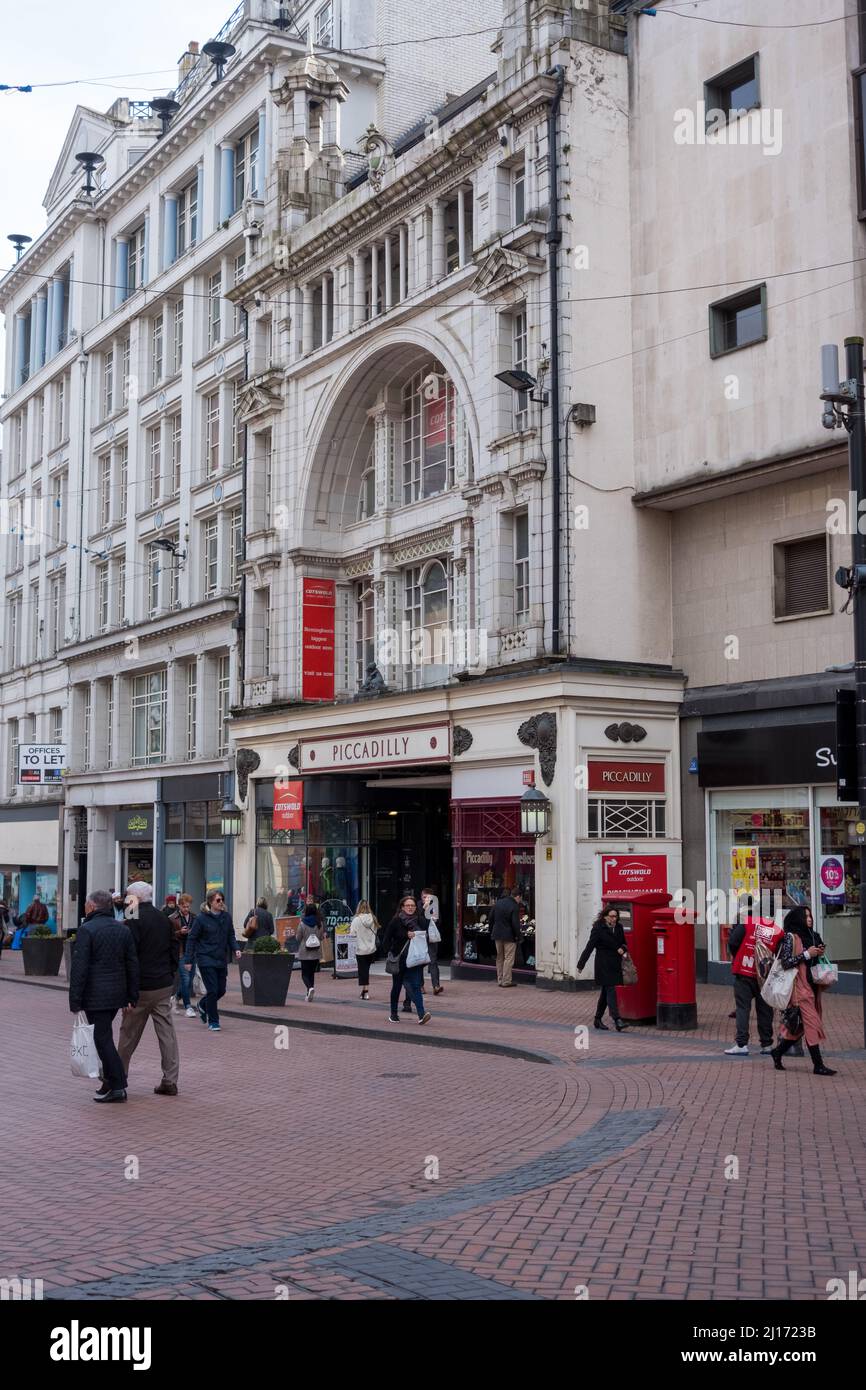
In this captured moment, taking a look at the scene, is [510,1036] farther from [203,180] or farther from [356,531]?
[203,180]

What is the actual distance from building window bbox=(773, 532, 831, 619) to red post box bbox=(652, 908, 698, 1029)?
706 cm

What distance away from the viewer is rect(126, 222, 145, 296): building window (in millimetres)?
46531

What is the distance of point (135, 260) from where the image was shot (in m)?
47.2

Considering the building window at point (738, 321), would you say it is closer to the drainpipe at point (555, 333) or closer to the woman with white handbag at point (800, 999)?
the drainpipe at point (555, 333)

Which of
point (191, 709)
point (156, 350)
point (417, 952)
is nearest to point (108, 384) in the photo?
point (156, 350)

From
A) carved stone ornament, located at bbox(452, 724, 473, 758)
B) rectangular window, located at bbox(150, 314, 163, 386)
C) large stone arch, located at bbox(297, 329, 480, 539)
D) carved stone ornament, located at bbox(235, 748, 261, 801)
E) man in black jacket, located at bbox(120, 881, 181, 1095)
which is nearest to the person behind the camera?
man in black jacket, located at bbox(120, 881, 181, 1095)

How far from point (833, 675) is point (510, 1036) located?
836cm

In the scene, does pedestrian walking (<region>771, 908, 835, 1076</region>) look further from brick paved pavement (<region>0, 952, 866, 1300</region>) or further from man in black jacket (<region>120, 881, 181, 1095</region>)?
man in black jacket (<region>120, 881, 181, 1095</region>)

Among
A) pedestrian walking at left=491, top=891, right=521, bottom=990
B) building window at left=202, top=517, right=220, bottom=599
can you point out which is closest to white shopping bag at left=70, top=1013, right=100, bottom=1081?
pedestrian walking at left=491, top=891, right=521, bottom=990

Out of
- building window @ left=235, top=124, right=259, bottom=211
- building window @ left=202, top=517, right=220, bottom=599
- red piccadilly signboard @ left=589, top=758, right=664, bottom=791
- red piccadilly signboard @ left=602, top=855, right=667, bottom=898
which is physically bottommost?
red piccadilly signboard @ left=602, top=855, right=667, bottom=898

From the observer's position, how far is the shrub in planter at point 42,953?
2872 centimetres

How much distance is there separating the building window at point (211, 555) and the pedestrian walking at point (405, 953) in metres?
21.3

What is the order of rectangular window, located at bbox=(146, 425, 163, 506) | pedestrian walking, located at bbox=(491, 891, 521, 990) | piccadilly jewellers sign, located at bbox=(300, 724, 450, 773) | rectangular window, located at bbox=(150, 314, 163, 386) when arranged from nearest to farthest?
pedestrian walking, located at bbox=(491, 891, 521, 990)
piccadilly jewellers sign, located at bbox=(300, 724, 450, 773)
rectangular window, located at bbox=(146, 425, 163, 506)
rectangular window, located at bbox=(150, 314, 163, 386)

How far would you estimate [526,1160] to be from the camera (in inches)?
385
